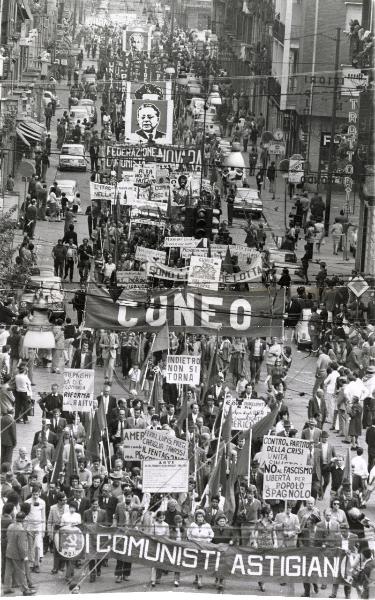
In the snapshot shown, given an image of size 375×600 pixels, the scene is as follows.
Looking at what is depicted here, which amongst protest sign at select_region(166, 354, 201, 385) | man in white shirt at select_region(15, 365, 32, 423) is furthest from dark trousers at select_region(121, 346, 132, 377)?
protest sign at select_region(166, 354, 201, 385)

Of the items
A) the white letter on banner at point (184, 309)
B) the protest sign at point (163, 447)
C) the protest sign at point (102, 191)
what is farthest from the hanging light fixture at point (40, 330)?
the protest sign at point (102, 191)

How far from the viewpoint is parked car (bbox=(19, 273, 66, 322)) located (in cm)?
4131

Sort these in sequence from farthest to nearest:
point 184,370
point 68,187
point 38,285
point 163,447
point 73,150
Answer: point 73,150
point 68,187
point 38,285
point 184,370
point 163,447

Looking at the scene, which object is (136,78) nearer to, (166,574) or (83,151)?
(83,151)

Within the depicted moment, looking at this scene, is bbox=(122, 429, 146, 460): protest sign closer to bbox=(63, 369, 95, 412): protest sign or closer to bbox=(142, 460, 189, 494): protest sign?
bbox=(142, 460, 189, 494): protest sign

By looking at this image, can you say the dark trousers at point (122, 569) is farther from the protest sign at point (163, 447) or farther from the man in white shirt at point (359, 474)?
the man in white shirt at point (359, 474)

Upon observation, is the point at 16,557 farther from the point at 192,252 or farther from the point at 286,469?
the point at 192,252

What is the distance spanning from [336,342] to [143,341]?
152 inches

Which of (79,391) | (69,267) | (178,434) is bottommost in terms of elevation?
(178,434)

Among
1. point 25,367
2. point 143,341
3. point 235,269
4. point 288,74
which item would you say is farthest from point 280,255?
point 288,74

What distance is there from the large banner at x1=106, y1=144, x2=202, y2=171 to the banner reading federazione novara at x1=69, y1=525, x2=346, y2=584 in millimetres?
31962

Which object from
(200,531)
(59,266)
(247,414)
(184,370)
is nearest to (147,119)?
(59,266)

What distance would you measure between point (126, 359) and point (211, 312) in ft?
21.3

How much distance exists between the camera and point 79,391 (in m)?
31.6
